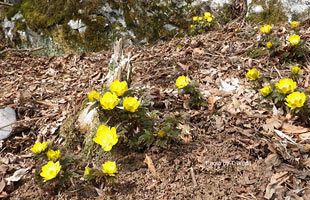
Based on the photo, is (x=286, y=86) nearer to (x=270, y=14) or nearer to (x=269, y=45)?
(x=269, y=45)

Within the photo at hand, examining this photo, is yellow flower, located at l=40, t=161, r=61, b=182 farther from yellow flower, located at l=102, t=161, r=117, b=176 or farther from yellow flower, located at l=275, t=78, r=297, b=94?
yellow flower, located at l=275, t=78, r=297, b=94

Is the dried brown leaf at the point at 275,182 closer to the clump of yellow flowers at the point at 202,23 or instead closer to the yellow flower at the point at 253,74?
the yellow flower at the point at 253,74

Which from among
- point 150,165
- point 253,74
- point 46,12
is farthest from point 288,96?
point 46,12

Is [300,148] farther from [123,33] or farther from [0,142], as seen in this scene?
[123,33]

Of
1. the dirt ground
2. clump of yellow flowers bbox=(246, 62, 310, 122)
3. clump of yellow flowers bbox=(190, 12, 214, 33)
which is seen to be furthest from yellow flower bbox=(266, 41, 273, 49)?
clump of yellow flowers bbox=(190, 12, 214, 33)

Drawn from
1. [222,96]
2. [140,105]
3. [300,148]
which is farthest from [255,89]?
[140,105]
